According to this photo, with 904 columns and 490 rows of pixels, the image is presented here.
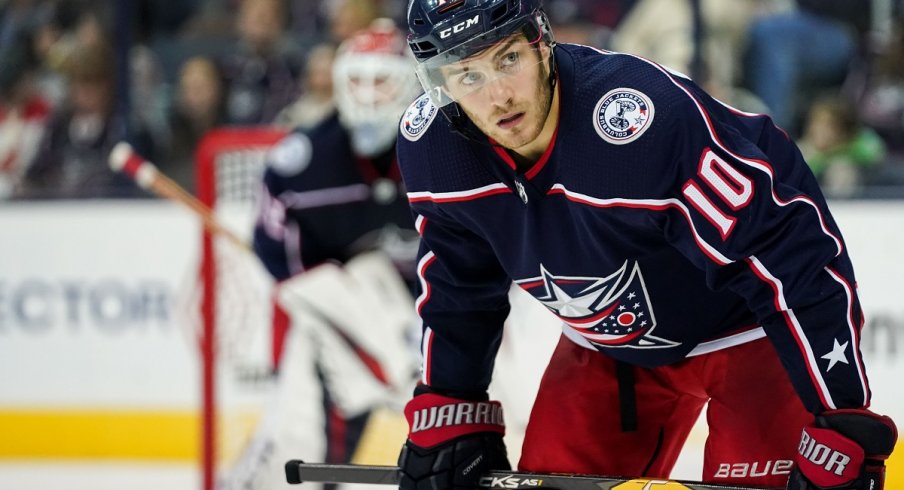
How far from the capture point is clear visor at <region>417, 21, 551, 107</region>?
5.32 ft

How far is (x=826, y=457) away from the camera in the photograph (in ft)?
5.05

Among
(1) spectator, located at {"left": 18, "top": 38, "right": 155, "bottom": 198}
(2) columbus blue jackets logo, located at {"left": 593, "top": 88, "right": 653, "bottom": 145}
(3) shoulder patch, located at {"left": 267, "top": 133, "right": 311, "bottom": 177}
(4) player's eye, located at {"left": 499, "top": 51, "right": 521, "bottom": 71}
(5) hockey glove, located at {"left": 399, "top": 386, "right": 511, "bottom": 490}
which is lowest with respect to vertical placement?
(5) hockey glove, located at {"left": 399, "top": 386, "right": 511, "bottom": 490}

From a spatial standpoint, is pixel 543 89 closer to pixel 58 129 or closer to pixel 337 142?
pixel 337 142

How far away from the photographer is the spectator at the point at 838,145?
138 inches

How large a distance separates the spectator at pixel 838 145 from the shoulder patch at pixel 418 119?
6.39 feet

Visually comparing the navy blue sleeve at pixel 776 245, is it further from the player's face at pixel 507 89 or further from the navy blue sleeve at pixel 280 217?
the navy blue sleeve at pixel 280 217

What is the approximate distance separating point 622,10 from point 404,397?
127 centimetres

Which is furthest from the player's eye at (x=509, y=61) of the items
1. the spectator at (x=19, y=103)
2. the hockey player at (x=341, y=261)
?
the spectator at (x=19, y=103)

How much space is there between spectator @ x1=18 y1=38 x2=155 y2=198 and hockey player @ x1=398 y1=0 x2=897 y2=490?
2.34 m

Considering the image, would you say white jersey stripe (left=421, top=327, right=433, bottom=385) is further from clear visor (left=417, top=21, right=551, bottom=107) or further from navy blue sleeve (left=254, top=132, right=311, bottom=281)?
navy blue sleeve (left=254, top=132, right=311, bottom=281)

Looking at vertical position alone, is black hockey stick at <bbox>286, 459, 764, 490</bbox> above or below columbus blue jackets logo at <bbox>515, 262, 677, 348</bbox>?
below

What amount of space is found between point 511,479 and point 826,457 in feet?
1.50

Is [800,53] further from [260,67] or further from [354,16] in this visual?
[260,67]

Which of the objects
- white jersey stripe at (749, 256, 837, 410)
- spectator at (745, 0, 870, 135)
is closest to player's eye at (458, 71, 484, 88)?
white jersey stripe at (749, 256, 837, 410)
